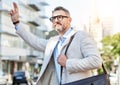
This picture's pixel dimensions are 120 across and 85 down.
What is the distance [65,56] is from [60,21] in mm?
354

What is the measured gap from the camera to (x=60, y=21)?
13.8 feet

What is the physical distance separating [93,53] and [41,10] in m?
97.2

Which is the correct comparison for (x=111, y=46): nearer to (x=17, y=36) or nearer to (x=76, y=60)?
(x=17, y=36)

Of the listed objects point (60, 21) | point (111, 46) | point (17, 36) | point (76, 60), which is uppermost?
point (60, 21)

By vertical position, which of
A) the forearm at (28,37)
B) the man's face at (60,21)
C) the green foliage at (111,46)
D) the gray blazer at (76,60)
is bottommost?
the green foliage at (111,46)

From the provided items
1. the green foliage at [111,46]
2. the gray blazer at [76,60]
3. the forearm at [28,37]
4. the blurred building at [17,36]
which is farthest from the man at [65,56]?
the green foliage at [111,46]

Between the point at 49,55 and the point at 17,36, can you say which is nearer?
the point at 49,55

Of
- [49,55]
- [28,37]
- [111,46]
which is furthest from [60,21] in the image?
[111,46]

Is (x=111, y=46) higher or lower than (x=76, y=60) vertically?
lower

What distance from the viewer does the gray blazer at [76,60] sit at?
3.99 meters

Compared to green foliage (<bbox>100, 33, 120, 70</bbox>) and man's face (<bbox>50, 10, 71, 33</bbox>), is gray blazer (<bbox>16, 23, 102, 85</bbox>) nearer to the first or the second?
man's face (<bbox>50, 10, 71, 33</bbox>)

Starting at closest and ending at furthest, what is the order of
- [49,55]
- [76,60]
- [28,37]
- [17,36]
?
1. [76,60]
2. [49,55]
3. [28,37]
4. [17,36]

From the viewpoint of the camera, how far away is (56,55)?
418cm

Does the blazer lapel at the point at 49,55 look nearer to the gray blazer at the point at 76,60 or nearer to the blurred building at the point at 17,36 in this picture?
the gray blazer at the point at 76,60
